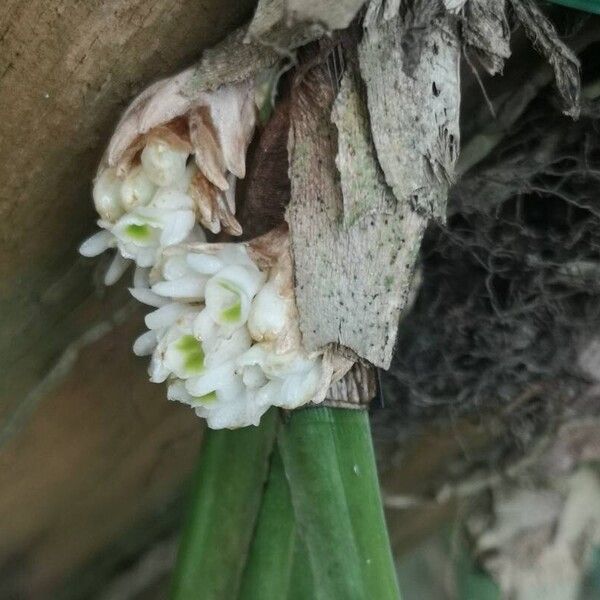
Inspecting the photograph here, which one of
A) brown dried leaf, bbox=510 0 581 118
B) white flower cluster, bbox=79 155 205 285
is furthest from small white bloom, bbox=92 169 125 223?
brown dried leaf, bbox=510 0 581 118

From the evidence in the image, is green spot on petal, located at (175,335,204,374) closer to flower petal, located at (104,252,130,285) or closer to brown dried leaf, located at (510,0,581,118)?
flower petal, located at (104,252,130,285)

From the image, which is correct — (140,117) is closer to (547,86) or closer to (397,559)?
(547,86)

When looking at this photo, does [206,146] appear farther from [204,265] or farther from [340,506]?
[340,506]

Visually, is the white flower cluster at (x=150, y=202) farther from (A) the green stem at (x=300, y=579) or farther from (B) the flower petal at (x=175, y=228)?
(A) the green stem at (x=300, y=579)

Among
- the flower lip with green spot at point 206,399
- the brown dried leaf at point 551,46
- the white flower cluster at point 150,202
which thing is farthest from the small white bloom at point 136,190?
the brown dried leaf at point 551,46

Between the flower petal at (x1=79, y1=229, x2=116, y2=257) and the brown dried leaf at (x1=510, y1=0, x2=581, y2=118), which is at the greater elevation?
the flower petal at (x1=79, y1=229, x2=116, y2=257)

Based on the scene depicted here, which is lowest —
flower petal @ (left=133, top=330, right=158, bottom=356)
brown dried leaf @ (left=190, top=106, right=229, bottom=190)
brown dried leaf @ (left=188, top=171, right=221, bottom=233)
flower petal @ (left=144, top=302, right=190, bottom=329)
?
flower petal @ (left=133, top=330, right=158, bottom=356)
